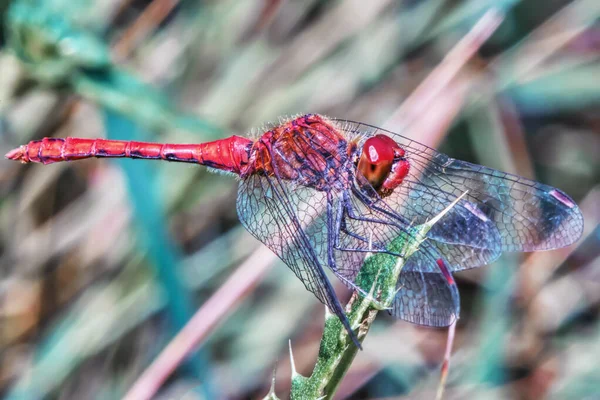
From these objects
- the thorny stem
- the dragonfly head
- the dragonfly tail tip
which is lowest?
the thorny stem

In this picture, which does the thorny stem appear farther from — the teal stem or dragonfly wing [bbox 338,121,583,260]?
the teal stem

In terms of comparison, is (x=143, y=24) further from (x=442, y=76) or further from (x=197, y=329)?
(x=197, y=329)

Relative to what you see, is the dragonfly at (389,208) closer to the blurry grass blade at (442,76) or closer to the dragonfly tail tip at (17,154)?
the blurry grass blade at (442,76)

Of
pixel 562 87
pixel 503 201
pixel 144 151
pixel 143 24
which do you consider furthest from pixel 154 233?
pixel 562 87

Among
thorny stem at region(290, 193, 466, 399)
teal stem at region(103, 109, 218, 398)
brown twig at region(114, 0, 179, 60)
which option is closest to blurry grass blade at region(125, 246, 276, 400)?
teal stem at region(103, 109, 218, 398)

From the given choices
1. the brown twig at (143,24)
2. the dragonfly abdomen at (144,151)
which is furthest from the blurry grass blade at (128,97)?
the brown twig at (143,24)

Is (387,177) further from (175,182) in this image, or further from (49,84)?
(175,182)

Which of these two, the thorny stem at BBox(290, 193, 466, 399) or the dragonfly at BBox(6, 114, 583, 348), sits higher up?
the dragonfly at BBox(6, 114, 583, 348)
